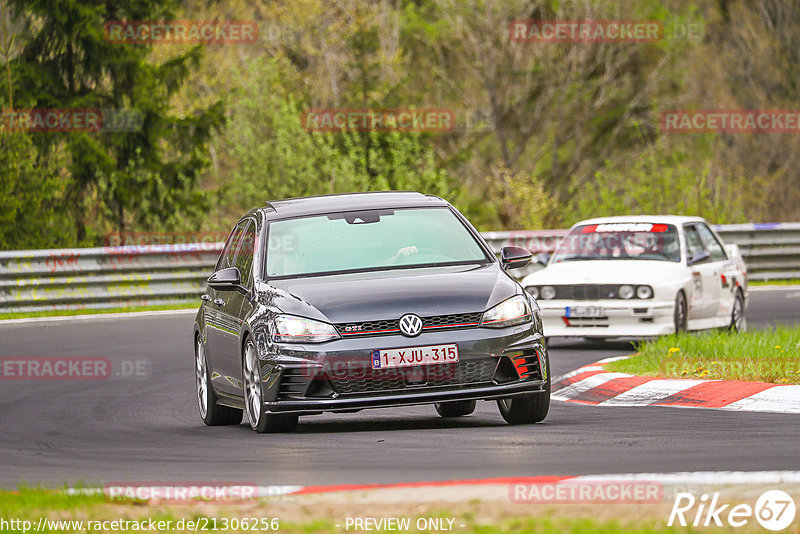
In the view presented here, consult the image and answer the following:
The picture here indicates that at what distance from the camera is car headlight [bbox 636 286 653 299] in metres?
16.9

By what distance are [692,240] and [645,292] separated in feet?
5.79

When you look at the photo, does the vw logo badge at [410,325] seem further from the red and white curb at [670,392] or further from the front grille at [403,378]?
the red and white curb at [670,392]

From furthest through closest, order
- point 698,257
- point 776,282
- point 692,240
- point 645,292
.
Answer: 1. point 776,282
2. point 692,240
3. point 698,257
4. point 645,292

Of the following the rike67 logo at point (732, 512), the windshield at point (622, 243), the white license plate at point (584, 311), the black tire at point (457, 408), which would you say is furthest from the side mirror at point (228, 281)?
the windshield at point (622, 243)

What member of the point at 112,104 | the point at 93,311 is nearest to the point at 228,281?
the point at 93,311

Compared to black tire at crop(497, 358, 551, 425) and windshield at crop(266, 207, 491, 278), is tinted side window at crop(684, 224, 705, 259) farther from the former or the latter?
black tire at crop(497, 358, 551, 425)

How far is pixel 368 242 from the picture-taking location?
11148 millimetres

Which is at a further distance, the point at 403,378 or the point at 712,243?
the point at 712,243

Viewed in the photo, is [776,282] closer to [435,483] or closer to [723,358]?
[723,358]

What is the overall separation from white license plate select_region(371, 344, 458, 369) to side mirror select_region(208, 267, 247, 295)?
1638 millimetres

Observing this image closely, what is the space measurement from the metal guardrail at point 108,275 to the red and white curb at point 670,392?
11822mm

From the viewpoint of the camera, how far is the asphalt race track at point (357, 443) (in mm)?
8023

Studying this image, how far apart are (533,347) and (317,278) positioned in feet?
5.16

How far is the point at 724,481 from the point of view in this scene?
271 inches
